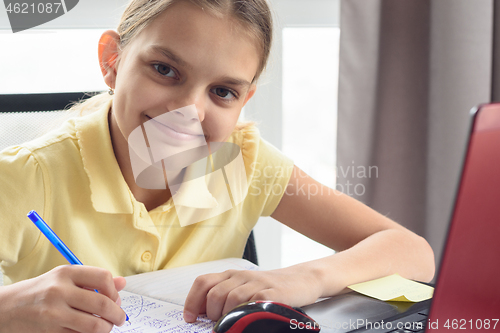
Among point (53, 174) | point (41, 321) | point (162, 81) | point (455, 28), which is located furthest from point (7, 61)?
point (455, 28)

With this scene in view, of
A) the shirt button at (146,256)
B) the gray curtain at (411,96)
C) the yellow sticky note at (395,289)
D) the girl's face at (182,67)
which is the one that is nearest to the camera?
the yellow sticky note at (395,289)

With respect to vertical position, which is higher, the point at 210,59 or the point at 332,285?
the point at 210,59

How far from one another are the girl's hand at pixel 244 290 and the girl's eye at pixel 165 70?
0.30 m

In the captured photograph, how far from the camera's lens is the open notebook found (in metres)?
0.46

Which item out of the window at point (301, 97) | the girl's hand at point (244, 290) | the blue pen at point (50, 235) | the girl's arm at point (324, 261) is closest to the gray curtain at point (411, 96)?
the window at point (301, 97)

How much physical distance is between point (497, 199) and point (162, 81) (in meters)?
0.49

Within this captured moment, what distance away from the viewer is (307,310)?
499 millimetres

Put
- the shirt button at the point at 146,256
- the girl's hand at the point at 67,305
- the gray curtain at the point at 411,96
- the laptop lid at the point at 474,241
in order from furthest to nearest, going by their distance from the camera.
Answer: the gray curtain at the point at 411,96
the shirt button at the point at 146,256
the girl's hand at the point at 67,305
the laptop lid at the point at 474,241

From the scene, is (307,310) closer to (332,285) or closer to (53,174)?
(332,285)

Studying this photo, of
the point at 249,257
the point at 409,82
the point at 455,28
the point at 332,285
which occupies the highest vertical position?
the point at 455,28

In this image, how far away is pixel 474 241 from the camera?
258mm

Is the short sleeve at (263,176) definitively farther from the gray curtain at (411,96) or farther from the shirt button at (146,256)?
the gray curtain at (411,96)

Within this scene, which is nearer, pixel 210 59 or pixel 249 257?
pixel 210 59

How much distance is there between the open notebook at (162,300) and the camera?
1.49ft
